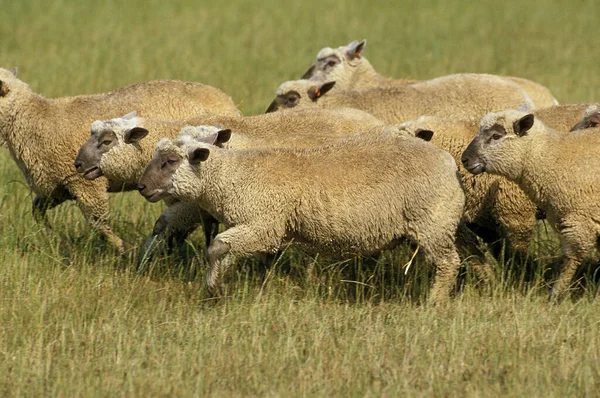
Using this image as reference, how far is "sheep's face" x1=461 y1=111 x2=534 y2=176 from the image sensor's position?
747 cm

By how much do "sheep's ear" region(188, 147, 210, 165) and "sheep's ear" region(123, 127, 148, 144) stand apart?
3.45 feet

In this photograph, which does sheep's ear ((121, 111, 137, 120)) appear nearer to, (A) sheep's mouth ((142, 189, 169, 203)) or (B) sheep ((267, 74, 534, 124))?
(A) sheep's mouth ((142, 189, 169, 203))

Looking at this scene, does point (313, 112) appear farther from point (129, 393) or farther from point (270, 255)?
point (129, 393)

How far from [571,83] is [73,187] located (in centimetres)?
927

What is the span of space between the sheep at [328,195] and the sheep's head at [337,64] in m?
5.66

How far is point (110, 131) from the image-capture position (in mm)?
8477

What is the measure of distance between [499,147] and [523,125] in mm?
237

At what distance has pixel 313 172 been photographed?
7.35 meters

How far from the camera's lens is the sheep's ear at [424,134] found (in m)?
7.93

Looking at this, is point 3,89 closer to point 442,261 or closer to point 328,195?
point 328,195

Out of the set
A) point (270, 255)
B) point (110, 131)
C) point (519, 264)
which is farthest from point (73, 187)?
point (519, 264)

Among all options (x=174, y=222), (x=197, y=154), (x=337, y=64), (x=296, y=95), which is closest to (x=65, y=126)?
(x=174, y=222)

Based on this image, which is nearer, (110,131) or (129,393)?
(129,393)

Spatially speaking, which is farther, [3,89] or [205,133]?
[3,89]
